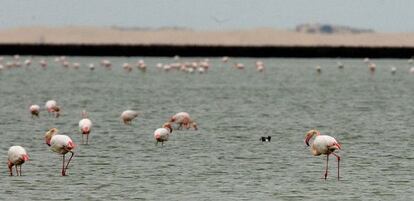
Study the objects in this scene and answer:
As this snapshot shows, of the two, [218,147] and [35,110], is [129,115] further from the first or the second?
[218,147]

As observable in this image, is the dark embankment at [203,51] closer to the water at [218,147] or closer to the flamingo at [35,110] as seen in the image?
the water at [218,147]

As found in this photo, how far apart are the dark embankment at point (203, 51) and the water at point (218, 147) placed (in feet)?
381

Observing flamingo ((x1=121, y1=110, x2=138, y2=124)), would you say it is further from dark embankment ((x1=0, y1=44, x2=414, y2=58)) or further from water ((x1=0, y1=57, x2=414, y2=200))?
dark embankment ((x1=0, y1=44, x2=414, y2=58))

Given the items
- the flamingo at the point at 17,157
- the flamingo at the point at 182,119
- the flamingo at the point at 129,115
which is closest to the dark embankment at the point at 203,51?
the flamingo at the point at 129,115

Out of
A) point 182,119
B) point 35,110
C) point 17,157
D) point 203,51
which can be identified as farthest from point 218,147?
point 203,51

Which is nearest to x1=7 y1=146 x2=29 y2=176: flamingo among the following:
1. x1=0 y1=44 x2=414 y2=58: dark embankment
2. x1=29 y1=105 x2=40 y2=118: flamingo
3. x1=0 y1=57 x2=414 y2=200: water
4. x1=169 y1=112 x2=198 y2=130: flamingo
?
x1=0 y1=57 x2=414 y2=200: water

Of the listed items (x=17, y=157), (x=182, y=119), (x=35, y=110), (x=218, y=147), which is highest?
(x=35, y=110)

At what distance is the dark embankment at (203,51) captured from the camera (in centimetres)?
18738

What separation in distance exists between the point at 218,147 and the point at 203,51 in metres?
154

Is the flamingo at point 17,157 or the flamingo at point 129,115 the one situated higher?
the flamingo at point 129,115

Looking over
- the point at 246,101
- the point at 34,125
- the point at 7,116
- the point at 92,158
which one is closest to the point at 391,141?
the point at 92,158

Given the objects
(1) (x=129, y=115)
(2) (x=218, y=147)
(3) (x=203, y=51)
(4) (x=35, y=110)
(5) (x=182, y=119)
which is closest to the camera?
(2) (x=218, y=147)

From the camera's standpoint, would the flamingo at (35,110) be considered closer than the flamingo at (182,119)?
No

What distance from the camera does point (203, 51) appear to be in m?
190
